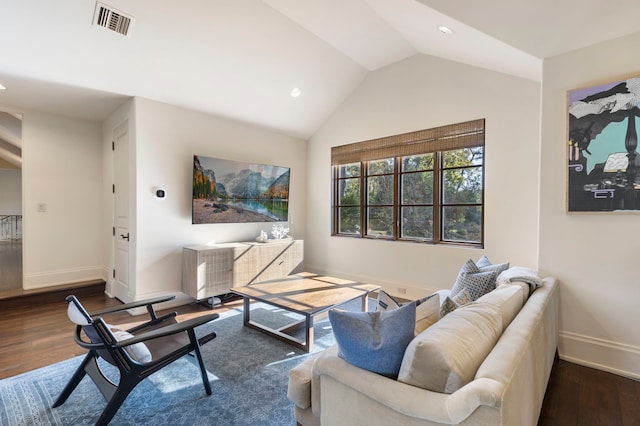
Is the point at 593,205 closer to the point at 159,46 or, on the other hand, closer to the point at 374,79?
the point at 374,79

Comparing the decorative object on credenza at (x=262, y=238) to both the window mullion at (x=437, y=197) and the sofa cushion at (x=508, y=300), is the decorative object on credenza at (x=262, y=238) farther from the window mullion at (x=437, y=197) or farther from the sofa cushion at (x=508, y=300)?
the sofa cushion at (x=508, y=300)

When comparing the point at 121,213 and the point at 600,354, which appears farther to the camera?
the point at 121,213

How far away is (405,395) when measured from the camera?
1085 mm

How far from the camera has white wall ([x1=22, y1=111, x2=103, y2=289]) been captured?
4273 millimetres

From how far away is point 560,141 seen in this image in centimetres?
265

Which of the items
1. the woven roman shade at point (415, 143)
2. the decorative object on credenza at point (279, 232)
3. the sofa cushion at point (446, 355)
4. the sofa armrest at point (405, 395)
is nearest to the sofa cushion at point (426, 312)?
the sofa cushion at point (446, 355)

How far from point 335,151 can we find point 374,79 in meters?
1.30

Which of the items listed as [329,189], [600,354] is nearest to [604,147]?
[600,354]

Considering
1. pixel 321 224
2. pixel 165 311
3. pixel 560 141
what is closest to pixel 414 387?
pixel 560 141

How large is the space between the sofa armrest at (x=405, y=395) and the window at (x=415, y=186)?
125 inches

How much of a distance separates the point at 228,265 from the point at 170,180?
1.38 m

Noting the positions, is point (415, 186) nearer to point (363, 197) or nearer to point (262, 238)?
point (363, 197)

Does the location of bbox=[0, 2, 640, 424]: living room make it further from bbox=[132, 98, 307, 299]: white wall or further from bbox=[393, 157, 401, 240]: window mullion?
bbox=[393, 157, 401, 240]: window mullion

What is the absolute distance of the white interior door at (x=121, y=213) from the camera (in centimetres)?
405
